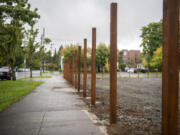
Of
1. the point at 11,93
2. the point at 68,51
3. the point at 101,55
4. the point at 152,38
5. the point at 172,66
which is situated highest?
the point at 152,38

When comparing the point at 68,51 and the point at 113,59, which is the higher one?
the point at 68,51

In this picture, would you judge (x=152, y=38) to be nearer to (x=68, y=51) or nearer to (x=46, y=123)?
(x=68, y=51)

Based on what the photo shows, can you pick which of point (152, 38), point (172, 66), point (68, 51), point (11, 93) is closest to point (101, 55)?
point (68, 51)

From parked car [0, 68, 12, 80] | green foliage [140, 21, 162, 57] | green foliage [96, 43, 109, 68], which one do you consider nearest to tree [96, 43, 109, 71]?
green foliage [96, 43, 109, 68]

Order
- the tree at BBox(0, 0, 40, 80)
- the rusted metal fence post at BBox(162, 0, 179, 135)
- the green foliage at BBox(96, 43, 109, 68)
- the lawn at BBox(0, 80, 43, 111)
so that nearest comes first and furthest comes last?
the rusted metal fence post at BBox(162, 0, 179, 135) < the lawn at BBox(0, 80, 43, 111) < the tree at BBox(0, 0, 40, 80) < the green foliage at BBox(96, 43, 109, 68)

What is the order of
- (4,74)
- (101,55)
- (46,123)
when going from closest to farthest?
1. (46,123)
2. (4,74)
3. (101,55)

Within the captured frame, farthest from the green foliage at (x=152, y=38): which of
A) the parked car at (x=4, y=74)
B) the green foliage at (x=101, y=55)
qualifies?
the parked car at (x=4, y=74)

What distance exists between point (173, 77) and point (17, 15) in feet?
44.2

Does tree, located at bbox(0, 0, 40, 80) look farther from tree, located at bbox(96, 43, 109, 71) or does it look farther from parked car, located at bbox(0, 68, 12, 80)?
tree, located at bbox(96, 43, 109, 71)

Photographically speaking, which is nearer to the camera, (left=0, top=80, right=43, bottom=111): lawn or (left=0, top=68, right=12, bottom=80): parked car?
(left=0, top=80, right=43, bottom=111): lawn

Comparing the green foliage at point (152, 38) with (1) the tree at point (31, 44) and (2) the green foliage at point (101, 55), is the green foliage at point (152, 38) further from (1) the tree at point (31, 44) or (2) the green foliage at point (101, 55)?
(1) the tree at point (31, 44)

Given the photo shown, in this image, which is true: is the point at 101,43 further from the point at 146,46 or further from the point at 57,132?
the point at 57,132

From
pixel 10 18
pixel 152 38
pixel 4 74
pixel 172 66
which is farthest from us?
pixel 152 38

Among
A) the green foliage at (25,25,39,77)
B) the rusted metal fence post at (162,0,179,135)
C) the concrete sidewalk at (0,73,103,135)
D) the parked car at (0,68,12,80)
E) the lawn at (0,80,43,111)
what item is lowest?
the lawn at (0,80,43,111)
